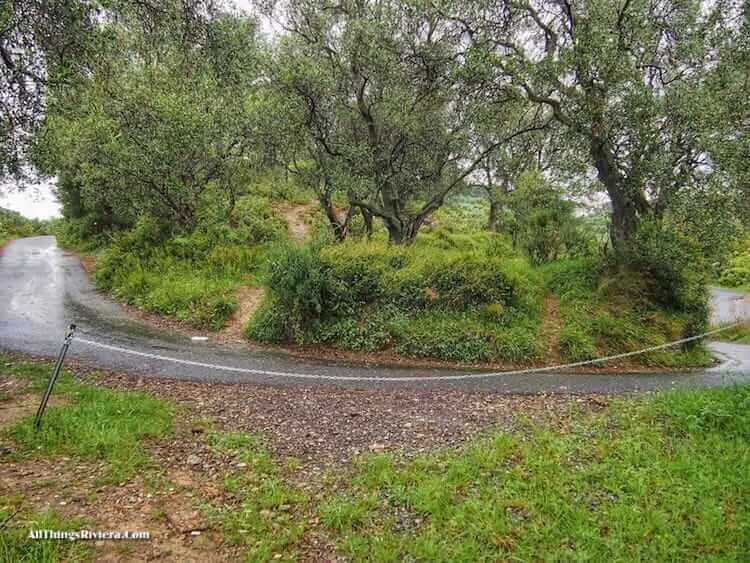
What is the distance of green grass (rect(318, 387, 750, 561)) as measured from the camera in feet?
9.98

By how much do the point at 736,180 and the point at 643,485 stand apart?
8.64m

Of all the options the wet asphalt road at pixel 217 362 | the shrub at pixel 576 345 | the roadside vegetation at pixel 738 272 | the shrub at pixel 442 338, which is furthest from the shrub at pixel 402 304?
the roadside vegetation at pixel 738 272

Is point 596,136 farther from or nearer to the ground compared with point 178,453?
farther from the ground

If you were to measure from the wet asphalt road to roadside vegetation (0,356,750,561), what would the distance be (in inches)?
80.0

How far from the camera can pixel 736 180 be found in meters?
8.78

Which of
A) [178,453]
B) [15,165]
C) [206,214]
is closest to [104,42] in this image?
[15,165]

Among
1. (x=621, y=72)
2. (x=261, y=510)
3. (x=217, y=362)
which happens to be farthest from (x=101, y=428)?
(x=621, y=72)

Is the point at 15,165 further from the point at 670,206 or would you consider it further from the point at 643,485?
the point at 670,206

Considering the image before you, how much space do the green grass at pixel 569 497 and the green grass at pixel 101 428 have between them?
7.79 ft

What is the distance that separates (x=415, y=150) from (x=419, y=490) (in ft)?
38.3

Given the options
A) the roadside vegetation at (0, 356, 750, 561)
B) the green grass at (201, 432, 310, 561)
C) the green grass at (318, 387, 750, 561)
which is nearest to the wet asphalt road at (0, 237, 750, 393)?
the roadside vegetation at (0, 356, 750, 561)

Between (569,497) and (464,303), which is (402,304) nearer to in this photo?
(464,303)

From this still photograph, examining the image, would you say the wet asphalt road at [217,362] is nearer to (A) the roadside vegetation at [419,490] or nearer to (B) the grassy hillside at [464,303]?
(B) the grassy hillside at [464,303]

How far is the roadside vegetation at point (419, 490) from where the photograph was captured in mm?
3045
